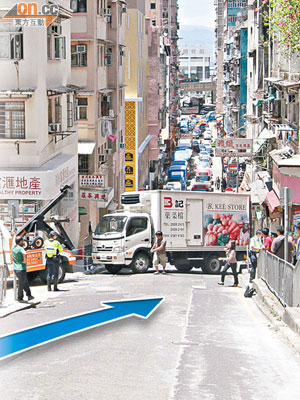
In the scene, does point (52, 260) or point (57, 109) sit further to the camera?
point (57, 109)

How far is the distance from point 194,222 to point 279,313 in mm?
12068

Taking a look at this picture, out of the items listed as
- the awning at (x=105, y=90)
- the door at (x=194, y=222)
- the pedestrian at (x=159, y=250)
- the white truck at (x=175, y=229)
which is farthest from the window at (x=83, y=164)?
the pedestrian at (x=159, y=250)

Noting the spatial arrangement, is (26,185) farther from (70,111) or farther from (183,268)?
(70,111)

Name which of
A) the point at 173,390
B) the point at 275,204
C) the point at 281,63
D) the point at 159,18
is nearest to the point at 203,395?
the point at 173,390

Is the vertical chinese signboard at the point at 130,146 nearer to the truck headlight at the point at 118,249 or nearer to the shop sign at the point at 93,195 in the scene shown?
the shop sign at the point at 93,195

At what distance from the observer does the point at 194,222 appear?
28484 millimetres

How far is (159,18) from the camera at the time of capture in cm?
10962

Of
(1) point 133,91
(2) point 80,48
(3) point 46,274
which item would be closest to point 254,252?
(3) point 46,274

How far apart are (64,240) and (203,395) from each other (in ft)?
57.5

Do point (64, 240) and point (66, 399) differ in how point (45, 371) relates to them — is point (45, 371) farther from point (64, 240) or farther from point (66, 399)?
point (64, 240)

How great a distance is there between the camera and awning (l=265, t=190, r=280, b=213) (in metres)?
36.4

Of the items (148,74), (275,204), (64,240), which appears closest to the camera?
(64,240)

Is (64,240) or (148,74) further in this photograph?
(148,74)

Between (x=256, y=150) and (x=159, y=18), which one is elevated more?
(x=159, y=18)
